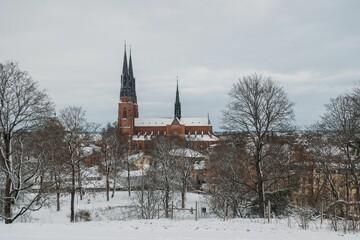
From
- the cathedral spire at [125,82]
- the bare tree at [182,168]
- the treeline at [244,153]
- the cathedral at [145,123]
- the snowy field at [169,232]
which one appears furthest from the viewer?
the cathedral at [145,123]

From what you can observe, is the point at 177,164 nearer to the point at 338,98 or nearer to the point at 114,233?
the point at 338,98

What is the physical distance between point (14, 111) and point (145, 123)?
9826 centimetres

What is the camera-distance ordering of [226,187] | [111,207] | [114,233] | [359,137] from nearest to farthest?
[114,233] < [359,137] < [226,187] < [111,207]

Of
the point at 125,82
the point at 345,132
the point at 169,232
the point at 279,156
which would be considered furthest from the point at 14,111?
the point at 125,82

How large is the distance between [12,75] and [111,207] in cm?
2324

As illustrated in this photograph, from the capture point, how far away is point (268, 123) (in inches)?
721

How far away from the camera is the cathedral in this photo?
103 meters

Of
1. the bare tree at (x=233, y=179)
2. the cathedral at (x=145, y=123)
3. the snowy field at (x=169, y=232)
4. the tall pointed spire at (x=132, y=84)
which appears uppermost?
the tall pointed spire at (x=132, y=84)

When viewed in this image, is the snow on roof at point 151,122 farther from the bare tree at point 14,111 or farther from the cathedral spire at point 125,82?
the bare tree at point 14,111

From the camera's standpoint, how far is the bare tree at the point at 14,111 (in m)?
16.0

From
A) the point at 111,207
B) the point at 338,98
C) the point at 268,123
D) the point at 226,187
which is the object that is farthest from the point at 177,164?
the point at 268,123

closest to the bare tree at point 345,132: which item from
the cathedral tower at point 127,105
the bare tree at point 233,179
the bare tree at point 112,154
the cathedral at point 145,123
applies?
the bare tree at point 233,179

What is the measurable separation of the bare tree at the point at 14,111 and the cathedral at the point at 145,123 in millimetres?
82859

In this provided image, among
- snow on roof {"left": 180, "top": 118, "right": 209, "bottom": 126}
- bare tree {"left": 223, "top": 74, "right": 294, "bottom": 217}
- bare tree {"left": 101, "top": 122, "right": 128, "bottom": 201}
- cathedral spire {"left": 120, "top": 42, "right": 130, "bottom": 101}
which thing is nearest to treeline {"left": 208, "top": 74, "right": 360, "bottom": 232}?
bare tree {"left": 223, "top": 74, "right": 294, "bottom": 217}
